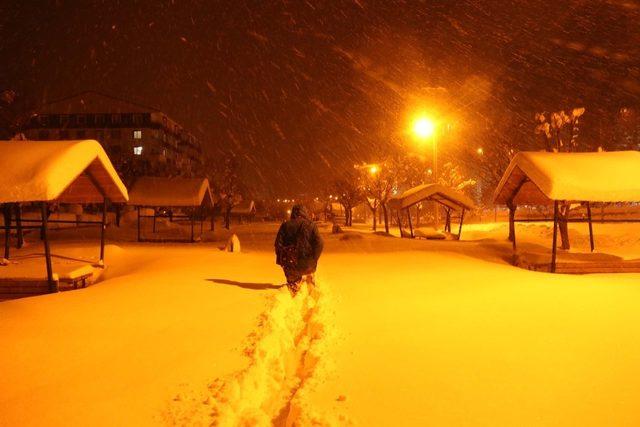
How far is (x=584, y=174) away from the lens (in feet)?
43.1

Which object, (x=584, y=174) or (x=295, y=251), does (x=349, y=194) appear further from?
(x=295, y=251)

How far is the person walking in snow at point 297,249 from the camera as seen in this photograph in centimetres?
909

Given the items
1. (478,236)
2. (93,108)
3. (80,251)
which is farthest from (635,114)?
(93,108)

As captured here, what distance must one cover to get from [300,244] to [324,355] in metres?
3.77

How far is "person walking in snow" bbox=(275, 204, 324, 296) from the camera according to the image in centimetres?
909

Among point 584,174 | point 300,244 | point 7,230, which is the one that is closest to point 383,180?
point 584,174


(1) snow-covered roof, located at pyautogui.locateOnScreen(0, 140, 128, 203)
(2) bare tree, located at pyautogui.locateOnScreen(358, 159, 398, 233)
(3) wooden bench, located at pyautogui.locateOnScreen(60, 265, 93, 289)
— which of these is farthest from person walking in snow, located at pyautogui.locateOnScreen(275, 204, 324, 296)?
(2) bare tree, located at pyautogui.locateOnScreen(358, 159, 398, 233)

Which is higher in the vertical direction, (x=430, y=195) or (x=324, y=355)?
(x=430, y=195)

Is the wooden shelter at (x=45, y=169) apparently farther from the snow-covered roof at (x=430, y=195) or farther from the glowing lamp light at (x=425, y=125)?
the snow-covered roof at (x=430, y=195)

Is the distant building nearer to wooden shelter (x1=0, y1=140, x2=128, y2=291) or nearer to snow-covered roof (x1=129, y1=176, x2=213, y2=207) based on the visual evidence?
snow-covered roof (x1=129, y1=176, x2=213, y2=207)

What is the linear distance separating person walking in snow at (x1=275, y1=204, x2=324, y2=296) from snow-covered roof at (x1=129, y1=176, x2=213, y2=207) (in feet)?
55.9

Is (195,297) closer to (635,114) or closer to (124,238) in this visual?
(124,238)

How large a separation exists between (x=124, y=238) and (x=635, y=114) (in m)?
46.1

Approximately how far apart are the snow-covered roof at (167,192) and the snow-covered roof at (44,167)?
12.3m
